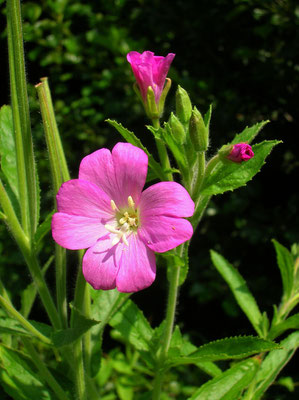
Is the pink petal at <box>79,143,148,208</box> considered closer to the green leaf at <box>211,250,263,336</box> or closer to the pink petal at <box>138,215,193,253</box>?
the pink petal at <box>138,215,193,253</box>

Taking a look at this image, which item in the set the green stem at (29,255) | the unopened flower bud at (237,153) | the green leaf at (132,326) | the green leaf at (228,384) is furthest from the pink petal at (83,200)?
the green leaf at (228,384)

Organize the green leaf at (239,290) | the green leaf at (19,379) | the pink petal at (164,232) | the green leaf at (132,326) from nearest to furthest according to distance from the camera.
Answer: the pink petal at (164,232) → the green leaf at (19,379) → the green leaf at (132,326) → the green leaf at (239,290)

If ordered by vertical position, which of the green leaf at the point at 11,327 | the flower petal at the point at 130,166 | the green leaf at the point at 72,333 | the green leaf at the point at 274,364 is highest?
the flower petal at the point at 130,166

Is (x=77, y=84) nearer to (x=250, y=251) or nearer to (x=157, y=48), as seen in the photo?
(x=157, y=48)

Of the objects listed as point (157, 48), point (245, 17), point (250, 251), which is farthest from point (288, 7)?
point (250, 251)

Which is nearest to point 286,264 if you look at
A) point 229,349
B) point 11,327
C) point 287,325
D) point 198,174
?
point 287,325

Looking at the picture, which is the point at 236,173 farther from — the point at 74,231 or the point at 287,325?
the point at 287,325

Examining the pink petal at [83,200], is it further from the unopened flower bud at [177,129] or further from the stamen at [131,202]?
the unopened flower bud at [177,129]
